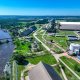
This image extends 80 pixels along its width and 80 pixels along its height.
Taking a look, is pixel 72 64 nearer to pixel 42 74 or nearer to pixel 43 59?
pixel 43 59

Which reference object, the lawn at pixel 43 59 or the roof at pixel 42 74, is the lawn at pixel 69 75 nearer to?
the roof at pixel 42 74

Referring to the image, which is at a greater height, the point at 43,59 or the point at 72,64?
the point at 72,64

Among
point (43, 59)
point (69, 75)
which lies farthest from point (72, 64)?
point (43, 59)

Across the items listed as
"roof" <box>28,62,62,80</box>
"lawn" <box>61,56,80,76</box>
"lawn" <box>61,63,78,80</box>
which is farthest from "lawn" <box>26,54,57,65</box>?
"roof" <box>28,62,62,80</box>

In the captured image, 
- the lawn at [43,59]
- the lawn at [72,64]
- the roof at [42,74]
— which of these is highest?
the roof at [42,74]

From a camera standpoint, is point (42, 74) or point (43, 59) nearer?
point (42, 74)

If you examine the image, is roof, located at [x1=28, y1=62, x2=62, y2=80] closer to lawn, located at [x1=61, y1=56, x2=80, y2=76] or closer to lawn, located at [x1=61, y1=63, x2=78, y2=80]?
lawn, located at [x1=61, y1=63, x2=78, y2=80]

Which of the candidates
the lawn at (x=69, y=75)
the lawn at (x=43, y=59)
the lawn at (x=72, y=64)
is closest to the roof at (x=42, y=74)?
the lawn at (x=69, y=75)

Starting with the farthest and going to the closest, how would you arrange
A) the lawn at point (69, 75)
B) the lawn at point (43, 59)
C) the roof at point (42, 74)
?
the lawn at point (43, 59) < the lawn at point (69, 75) < the roof at point (42, 74)

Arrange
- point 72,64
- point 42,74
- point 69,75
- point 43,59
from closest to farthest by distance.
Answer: point 42,74, point 69,75, point 72,64, point 43,59

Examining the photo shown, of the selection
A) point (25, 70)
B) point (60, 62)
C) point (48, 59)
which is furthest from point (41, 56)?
point (25, 70)

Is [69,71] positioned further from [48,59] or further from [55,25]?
[55,25]
